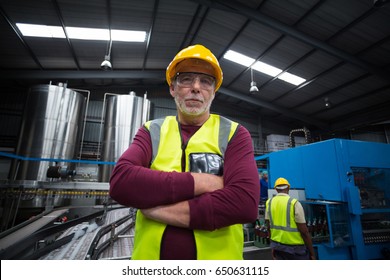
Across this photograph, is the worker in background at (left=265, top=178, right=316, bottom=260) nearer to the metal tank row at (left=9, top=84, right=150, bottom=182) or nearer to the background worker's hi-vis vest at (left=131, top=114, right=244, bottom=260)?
the background worker's hi-vis vest at (left=131, top=114, right=244, bottom=260)

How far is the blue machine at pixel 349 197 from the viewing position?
2.77 m

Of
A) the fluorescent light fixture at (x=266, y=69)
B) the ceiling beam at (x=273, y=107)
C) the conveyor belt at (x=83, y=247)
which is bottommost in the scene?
the conveyor belt at (x=83, y=247)

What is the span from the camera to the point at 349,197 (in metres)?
Answer: 2.73

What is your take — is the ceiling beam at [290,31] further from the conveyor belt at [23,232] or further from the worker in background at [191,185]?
the conveyor belt at [23,232]

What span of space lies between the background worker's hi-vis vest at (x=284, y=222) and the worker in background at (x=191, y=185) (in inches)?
89.8

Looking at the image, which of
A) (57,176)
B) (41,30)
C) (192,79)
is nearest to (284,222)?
(192,79)

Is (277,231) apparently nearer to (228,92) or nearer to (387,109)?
(228,92)

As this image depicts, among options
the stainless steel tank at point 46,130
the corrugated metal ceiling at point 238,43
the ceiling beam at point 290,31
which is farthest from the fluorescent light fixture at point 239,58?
the stainless steel tank at point 46,130

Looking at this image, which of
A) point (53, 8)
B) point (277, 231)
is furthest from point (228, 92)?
point (277, 231)

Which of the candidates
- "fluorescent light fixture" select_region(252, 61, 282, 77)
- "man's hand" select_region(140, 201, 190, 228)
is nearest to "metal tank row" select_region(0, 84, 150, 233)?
"man's hand" select_region(140, 201, 190, 228)

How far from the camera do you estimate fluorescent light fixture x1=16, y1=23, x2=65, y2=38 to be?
6.18 meters

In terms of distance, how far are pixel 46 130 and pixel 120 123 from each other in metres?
2.31

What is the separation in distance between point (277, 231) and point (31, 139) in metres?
7.43

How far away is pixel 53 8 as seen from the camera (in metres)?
5.57
